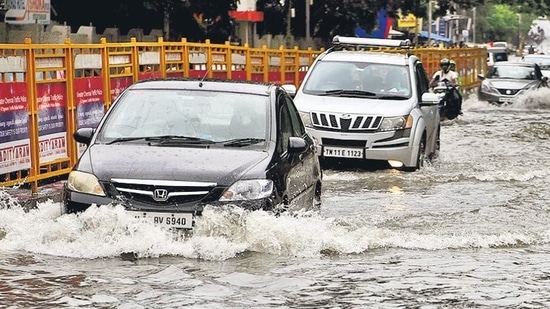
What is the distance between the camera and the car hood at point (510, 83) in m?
35.4

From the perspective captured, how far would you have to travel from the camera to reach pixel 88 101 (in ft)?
47.5

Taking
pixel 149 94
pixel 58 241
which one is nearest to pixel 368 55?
pixel 149 94

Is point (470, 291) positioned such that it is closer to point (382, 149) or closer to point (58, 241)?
point (58, 241)

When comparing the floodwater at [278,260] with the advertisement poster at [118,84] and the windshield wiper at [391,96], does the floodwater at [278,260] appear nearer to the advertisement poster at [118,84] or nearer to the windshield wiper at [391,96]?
the advertisement poster at [118,84]

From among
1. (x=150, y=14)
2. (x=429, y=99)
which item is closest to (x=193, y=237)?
(x=429, y=99)

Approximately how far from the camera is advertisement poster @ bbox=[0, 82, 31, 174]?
40.3ft

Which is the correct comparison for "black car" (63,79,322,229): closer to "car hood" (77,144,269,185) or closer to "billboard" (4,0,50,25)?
"car hood" (77,144,269,185)

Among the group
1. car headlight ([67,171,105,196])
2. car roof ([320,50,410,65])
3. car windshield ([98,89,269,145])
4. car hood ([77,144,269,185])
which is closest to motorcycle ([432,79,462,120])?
car roof ([320,50,410,65])

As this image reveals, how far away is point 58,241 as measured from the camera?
9.09 m

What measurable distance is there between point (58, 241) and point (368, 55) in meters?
9.37

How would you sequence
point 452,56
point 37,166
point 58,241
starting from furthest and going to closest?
point 452,56 < point 37,166 < point 58,241

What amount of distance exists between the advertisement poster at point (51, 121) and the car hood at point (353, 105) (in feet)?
12.2

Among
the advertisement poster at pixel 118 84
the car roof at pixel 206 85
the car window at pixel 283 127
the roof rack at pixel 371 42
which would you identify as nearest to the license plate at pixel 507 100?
the roof rack at pixel 371 42

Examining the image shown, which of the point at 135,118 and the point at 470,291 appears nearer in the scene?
the point at 470,291
